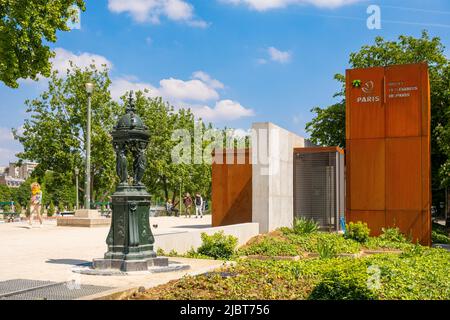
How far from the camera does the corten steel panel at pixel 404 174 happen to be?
18.7 metres

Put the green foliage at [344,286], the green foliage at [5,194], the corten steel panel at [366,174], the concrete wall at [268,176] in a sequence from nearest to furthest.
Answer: the green foliage at [344,286], the concrete wall at [268,176], the corten steel panel at [366,174], the green foliage at [5,194]

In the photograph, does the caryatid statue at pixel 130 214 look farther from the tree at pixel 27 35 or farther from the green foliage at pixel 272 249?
the tree at pixel 27 35

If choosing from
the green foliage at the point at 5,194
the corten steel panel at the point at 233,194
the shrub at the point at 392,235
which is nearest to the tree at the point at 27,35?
the corten steel panel at the point at 233,194

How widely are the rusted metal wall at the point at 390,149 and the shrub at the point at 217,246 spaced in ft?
25.3

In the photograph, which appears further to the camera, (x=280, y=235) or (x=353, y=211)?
(x=353, y=211)

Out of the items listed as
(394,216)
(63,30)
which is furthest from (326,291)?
(63,30)

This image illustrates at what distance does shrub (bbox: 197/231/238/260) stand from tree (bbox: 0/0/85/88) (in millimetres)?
11066

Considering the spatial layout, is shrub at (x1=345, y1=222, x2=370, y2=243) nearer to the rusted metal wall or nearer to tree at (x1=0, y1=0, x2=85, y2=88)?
Answer: the rusted metal wall

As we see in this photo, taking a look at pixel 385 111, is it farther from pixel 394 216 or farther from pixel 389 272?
pixel 389 272

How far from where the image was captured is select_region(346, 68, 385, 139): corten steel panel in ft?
64.0

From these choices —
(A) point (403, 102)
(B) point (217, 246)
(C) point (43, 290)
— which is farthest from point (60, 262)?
(A) point (403, 102)

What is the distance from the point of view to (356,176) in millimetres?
19688

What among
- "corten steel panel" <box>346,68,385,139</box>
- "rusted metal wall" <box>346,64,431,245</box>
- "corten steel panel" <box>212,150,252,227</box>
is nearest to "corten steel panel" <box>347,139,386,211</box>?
"rusted metal wall" <box>346,64,431,245</box>

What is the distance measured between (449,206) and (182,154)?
25433mm
